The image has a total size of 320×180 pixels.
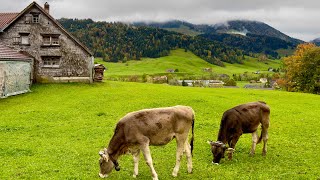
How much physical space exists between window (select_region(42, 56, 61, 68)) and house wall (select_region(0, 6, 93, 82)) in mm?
325

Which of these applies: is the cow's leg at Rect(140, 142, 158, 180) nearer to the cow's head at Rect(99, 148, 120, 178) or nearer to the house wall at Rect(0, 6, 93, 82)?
the cow's head at Rect(99, 148, 120, 178)

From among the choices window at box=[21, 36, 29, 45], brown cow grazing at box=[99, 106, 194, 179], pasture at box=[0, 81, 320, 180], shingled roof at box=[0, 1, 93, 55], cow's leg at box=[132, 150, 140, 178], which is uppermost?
shingled roof at box=[0, 1, 93, 55]

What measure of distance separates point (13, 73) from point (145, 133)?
33.2 metres

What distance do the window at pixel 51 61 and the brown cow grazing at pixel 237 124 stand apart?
39.1 m

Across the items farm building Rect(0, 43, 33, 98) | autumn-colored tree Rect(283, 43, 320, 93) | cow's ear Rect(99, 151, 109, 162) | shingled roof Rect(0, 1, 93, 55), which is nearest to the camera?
cow's ear Rect(99, 151, 109, 162)

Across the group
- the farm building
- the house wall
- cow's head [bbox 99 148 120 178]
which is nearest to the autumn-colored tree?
the house wall

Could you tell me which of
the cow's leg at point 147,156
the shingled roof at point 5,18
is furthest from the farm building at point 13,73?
the cow's leg at point 147,156

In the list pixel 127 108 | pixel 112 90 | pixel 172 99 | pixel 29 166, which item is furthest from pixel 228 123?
pixel 112 90

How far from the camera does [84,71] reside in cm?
5253

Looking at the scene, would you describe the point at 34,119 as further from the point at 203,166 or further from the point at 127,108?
the point at 203,166

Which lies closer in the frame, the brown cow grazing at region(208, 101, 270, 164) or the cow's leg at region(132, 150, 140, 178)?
the cow's leg at region(132, 150, 140, 178)

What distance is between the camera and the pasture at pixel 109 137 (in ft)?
52.6

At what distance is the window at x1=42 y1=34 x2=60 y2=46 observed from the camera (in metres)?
51.2

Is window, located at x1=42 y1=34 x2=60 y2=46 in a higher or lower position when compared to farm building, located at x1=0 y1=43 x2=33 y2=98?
Result: higher
